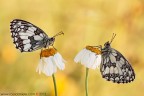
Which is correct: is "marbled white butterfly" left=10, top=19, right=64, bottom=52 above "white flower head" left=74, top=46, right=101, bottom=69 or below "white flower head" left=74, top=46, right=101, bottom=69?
above

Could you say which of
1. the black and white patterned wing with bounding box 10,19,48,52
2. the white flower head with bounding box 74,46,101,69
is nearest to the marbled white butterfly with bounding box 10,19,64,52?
the black and white patterned wing with bounding box 10,19,48,52

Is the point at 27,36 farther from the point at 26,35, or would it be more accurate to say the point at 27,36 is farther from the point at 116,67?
the point at 116,67

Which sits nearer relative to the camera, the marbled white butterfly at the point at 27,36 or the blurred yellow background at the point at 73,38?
the marbled white butterfly at the point at 27,36

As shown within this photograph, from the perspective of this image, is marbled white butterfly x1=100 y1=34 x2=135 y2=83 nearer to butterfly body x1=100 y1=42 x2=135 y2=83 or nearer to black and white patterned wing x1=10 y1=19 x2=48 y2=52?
butterfly body x1=100 y1=42 x2=135 y2=83

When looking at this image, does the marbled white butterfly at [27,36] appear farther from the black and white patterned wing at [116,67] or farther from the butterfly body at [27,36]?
the black and white patterned wing at [116,67]

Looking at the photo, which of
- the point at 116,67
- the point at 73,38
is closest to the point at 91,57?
the point at 116,67

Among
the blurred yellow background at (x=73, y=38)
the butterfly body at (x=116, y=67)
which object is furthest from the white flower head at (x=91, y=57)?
the blurred yellow background at (x=73, y=38)

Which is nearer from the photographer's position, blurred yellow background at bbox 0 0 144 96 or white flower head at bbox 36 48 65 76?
white flower head at bbox 36 48 65 76

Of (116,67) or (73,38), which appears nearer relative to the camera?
(116,67)
